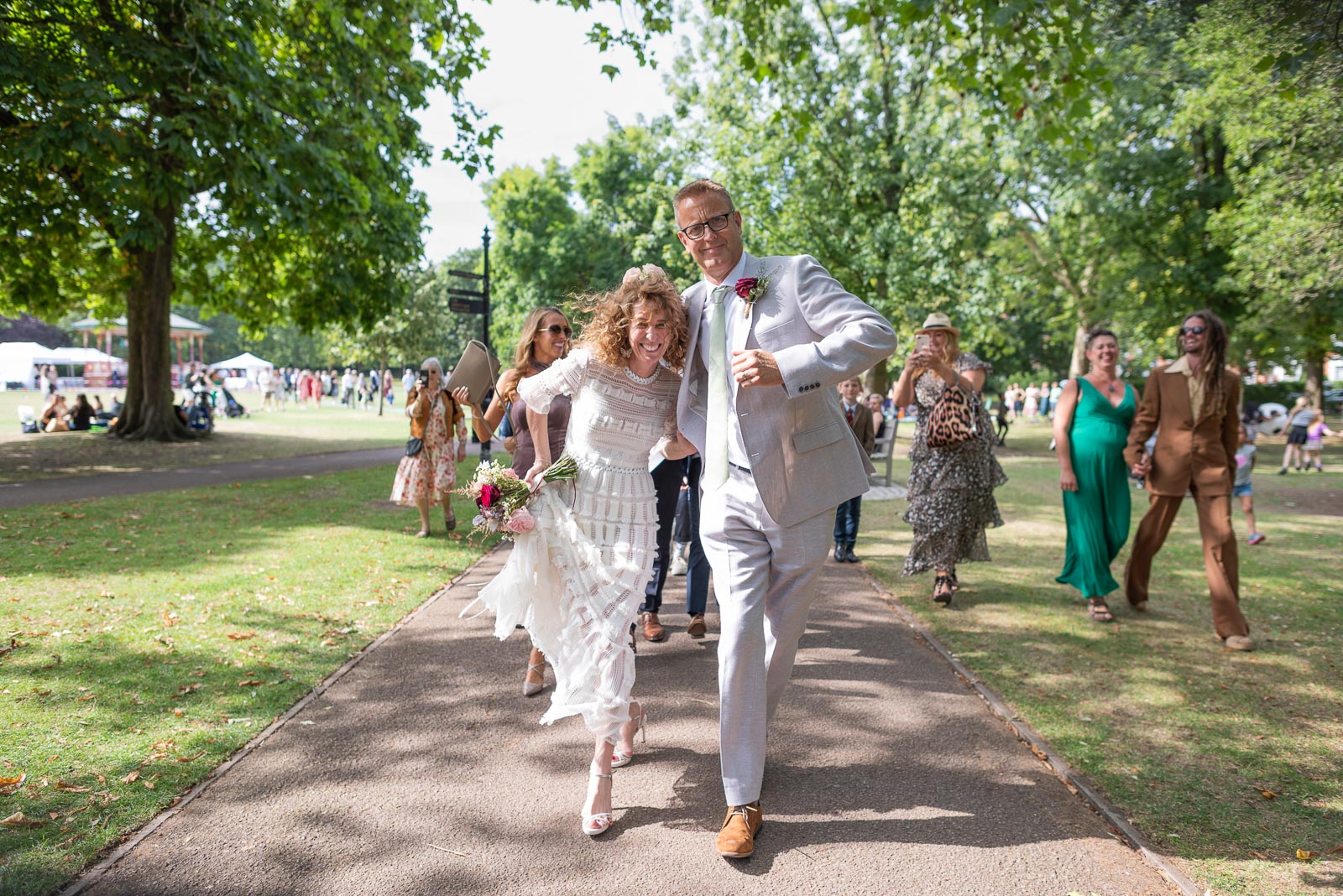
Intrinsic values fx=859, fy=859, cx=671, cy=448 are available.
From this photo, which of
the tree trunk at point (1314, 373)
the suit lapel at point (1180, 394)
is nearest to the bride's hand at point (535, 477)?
the suit lapel at point (1180, 394)

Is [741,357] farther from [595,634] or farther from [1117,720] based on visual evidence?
[1117,720]

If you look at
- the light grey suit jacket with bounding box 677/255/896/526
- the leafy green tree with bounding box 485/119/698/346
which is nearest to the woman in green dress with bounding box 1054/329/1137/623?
the light grey suit jacket with bounding box 677/255/896/526

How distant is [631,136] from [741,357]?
44704 mm

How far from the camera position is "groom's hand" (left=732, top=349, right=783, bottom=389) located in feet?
9.94

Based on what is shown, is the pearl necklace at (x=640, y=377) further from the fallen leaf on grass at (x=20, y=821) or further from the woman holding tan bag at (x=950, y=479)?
the woman holding tan bag at (x=950, y=479)

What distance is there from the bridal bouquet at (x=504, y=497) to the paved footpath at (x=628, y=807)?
1.11 m

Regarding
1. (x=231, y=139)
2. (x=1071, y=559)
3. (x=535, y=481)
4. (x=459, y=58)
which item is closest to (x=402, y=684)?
(x=535, y=481)

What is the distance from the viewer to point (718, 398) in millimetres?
3371

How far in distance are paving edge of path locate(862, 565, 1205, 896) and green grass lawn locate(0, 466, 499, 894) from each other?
3.79 m

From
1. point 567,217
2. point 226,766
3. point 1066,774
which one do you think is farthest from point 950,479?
point 567,217

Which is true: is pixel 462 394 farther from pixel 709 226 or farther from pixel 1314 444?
pixel 1314 444

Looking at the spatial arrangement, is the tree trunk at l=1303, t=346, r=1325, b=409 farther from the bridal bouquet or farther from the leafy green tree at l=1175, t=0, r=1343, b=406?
the bridal bouquet

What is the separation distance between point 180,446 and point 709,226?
63.9 ft

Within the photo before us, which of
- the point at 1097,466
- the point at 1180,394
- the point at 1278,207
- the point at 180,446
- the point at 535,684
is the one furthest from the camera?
the point at 1278,207
